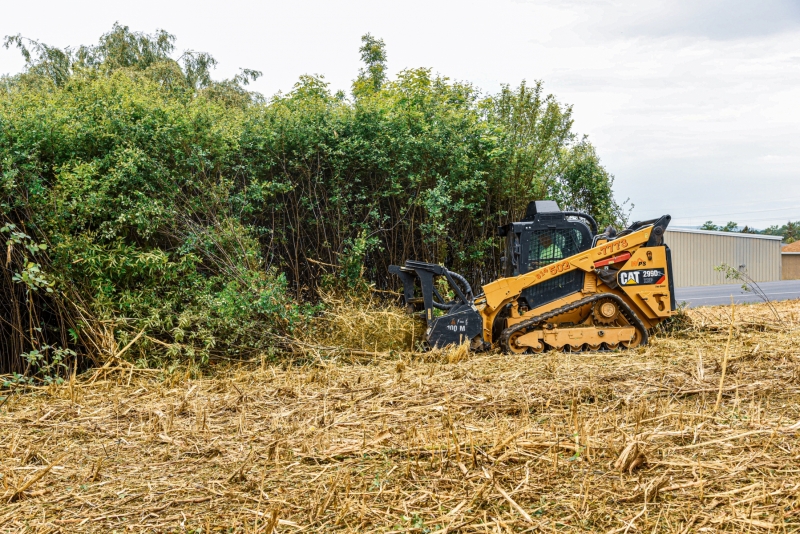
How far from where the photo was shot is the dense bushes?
7.52 m

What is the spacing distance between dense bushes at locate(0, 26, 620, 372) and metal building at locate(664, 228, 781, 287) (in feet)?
94.2

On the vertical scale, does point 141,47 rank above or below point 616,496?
above

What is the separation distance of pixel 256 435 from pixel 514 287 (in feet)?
14.5

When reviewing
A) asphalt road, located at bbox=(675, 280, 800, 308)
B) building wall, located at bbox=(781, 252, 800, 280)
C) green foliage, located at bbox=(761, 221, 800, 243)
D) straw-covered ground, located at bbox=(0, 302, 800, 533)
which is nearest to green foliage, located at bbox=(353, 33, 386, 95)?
asphalt road, located at bbox=(675, 280, 800, 308)

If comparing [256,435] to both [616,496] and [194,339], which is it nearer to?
[616,496]

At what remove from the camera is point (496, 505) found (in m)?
3.17

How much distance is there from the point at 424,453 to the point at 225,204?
19.5ft

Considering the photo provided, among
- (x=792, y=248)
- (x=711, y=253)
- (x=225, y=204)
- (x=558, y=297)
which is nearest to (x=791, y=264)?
(x=792, y=248)

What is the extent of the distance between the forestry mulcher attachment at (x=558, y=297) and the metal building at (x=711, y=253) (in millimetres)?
31086

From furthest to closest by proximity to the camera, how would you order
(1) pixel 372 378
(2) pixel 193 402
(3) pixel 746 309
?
(3) pixel 746 309 < (1) pixel 372 378 < (2) pixel 193 402

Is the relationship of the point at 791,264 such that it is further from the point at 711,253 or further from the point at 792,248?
the point at 711,253

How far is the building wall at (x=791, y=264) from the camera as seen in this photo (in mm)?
48219

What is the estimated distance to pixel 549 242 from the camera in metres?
8.63

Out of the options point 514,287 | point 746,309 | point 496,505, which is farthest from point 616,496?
point 746,309
